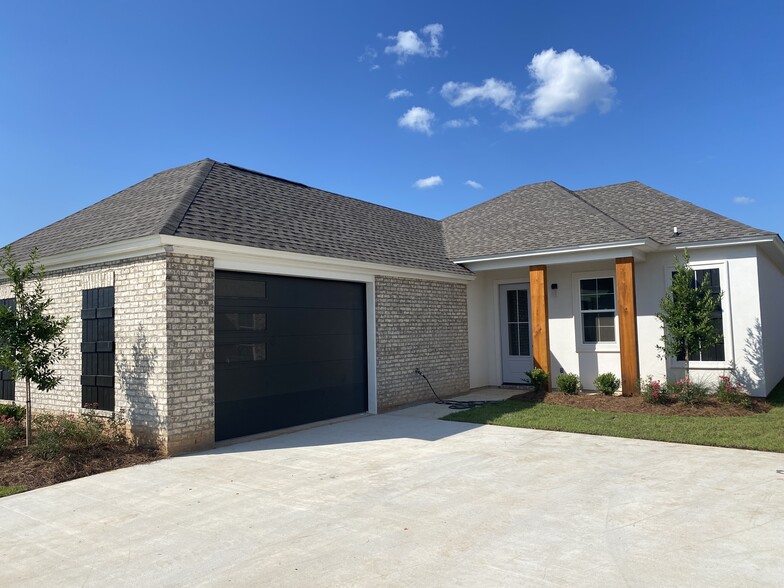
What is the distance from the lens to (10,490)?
6137 millimetres

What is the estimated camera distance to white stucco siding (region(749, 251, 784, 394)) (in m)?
11.1

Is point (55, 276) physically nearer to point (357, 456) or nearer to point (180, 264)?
point (180, 264)

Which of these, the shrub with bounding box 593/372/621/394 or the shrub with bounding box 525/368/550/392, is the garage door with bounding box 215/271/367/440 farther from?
the shrub with bounding box 593/372/621/394

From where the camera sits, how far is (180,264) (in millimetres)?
7703

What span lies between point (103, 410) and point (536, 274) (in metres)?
9.43

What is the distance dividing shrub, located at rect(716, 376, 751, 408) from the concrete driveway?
3450 mm

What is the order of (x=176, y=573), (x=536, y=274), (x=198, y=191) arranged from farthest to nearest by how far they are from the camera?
(x=536, y=274) → (x=198, y=191) → (x=176, y=573)

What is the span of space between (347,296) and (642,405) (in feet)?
20.7

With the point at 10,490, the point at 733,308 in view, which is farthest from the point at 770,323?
the point at 10,490

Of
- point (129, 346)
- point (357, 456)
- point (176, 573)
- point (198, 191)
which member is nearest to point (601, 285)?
point (357, 456)

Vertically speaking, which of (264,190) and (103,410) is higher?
(264,190)

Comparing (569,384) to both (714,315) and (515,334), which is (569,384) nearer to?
(515,334)

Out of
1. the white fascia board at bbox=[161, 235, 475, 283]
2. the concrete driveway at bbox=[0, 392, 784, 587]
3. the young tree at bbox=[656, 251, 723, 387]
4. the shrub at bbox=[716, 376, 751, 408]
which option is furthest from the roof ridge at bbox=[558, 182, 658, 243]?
the concrete driveway at bbox=[0, 392, 784, 587]

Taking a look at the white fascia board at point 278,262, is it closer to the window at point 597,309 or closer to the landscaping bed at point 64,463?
the landscaping bed at point 64,463
